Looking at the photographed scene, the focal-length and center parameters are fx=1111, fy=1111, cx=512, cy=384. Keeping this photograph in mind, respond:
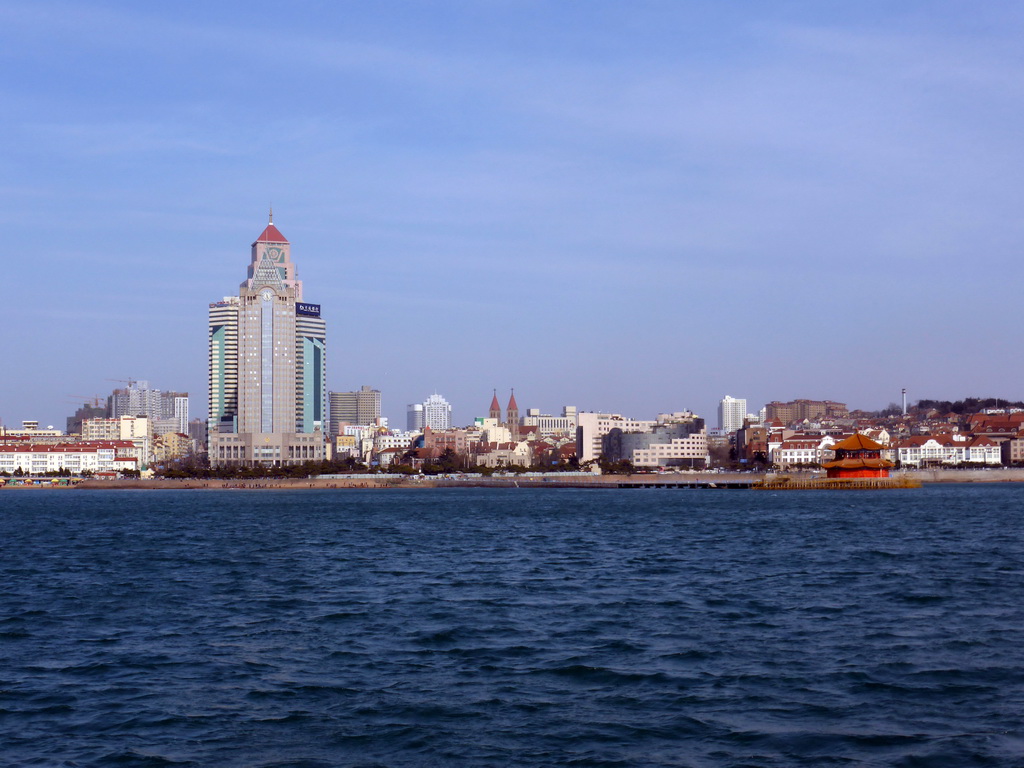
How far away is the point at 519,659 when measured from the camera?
1516 cm

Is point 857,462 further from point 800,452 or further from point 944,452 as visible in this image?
point 944,452

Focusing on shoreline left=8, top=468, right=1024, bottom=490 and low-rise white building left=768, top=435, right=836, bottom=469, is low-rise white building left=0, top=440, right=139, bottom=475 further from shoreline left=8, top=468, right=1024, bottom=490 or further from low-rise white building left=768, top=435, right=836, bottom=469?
low-rise white building left=768, top=435, right=836, bottom=469

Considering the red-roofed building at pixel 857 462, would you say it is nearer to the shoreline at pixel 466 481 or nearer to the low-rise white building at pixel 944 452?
the shoreline at pixel 466 481

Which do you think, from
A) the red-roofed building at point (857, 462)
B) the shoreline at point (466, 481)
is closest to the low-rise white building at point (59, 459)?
the shoreline at point (466, 481)

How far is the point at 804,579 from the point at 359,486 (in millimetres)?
111971

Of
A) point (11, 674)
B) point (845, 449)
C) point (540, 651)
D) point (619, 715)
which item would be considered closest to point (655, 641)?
point (540, 651)

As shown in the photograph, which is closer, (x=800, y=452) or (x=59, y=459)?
(x=800, y=452)

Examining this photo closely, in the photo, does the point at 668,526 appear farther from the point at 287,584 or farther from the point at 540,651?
the point at 540,651

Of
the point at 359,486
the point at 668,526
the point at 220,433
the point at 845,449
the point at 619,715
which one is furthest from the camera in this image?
the point at 220,433

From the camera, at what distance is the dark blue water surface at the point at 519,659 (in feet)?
36.1

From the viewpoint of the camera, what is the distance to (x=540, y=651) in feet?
51.4

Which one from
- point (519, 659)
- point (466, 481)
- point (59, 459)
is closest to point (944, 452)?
point (466, 481)

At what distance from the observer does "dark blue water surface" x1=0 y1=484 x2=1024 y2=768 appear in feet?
36.1

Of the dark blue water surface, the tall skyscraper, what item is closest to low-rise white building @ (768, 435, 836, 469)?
the tall skyscraper
